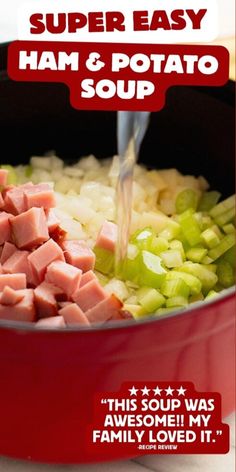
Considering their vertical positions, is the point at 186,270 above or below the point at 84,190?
below

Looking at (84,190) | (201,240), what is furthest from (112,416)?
(84,190)

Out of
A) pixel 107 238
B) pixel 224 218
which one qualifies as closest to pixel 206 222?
pixel 224 218

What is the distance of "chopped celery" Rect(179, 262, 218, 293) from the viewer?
5.17 ft

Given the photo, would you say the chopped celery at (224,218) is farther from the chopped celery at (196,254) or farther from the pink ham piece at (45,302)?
the pink ham piece at (45,302)

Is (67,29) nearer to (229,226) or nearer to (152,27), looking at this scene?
(152,27)

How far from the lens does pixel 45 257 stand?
1424 millimetres

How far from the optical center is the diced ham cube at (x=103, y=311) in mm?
1365

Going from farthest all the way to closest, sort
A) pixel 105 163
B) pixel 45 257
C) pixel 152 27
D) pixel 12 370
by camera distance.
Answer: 1. pixel 105 163
2. pixel 152 27
3. pixel 45 257
4. pixel 12 370

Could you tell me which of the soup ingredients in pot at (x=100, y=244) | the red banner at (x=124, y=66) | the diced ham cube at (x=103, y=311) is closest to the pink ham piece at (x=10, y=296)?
the soup ingredients in pot at (x=100, y=244)

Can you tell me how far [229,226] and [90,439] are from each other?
0.60 meters

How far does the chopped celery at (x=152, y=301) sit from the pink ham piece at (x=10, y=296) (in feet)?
0.83

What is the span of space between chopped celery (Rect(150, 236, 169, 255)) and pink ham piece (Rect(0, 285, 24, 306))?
341mm

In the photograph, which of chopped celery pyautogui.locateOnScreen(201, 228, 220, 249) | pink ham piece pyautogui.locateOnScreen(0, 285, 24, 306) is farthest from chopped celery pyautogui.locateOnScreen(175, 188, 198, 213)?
pink ham piece pyautogui.locateOnScreen(0, 285, 24, 306)

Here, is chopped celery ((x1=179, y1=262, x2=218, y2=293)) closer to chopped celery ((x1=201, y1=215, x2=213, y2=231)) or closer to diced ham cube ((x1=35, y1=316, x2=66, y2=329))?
chopped celery ((x1=201, y1=215, x2=213, y2=231))
